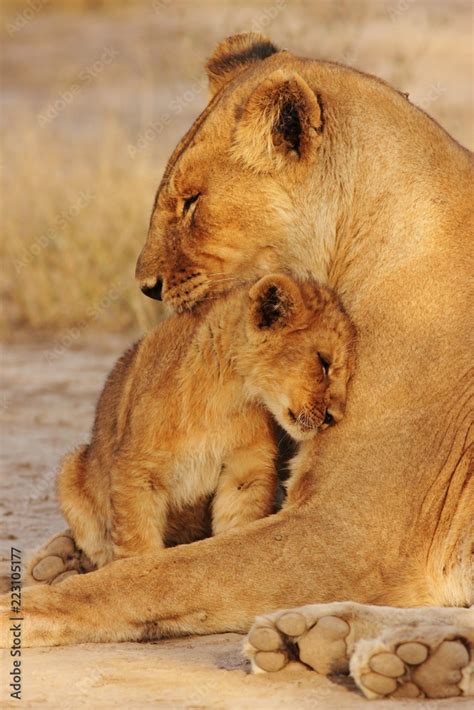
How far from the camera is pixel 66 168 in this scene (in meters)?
12.5

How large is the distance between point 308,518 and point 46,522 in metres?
2.02

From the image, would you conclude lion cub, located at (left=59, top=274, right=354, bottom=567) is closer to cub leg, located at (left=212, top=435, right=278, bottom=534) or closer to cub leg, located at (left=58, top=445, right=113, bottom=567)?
cub leg, located at (left=212, top=435, right=278, bottom=534)

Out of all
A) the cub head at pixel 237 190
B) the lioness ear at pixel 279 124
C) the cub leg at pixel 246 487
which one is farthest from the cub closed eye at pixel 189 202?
the cub leg at pixel 246 487

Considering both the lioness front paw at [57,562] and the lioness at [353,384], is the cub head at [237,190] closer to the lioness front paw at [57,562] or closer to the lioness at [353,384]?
the lioness at [353,384]

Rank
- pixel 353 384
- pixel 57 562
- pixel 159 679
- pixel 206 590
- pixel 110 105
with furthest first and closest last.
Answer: pixel 110 105 → pixel 57 562 → pixel 353 384 → pixel 206 590 → pixel 159 679

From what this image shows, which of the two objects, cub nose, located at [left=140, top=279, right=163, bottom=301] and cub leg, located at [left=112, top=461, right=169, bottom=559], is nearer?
cub leg, located at [left=112, top=461, right=169, bottom=559]

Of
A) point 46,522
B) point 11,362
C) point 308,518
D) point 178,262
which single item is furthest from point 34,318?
point 308,518

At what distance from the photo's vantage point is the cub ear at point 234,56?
542 cm

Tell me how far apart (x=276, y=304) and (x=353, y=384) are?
1.44ft

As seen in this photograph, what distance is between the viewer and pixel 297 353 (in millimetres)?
4980

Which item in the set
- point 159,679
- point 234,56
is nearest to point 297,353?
point 234,56

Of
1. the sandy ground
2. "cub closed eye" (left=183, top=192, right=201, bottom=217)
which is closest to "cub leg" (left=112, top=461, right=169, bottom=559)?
the sandy ground

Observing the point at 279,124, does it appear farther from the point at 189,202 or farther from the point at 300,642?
the point at 300,642

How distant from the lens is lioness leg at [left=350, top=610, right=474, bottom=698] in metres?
3.86
